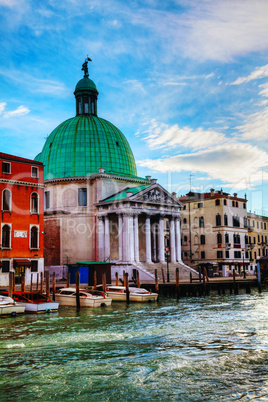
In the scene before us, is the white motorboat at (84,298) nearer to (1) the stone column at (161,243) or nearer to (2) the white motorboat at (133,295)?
(2) the white motorboat at (133,295)

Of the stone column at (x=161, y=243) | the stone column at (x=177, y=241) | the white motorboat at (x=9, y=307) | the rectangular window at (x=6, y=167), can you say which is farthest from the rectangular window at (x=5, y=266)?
the stone column at (x=177, y=241)

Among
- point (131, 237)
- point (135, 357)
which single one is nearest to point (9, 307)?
point (135, 357)

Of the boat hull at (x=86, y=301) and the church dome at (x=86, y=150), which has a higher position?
the church dome at (x=86, y=150)

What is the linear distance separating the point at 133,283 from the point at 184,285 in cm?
588

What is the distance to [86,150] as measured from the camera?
178 feet

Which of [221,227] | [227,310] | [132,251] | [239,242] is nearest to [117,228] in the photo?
[132,251]

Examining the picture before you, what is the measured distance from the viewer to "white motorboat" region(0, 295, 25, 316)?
25.7 meters

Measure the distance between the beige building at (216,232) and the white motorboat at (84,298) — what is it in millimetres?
27345

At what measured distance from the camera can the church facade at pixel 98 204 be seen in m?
49.6

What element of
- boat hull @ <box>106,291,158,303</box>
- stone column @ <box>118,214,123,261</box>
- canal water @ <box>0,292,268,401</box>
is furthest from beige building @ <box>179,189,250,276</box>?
canal water @ <box>0,292,268,401</box>

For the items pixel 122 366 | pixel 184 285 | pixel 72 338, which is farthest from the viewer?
pixel 184 285

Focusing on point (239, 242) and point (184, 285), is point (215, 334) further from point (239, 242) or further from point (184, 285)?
point (239, 242)

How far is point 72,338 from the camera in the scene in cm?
1861

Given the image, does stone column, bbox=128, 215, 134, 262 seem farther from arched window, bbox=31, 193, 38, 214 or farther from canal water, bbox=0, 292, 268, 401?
canal water, bbox=0, 292, 268, 401
